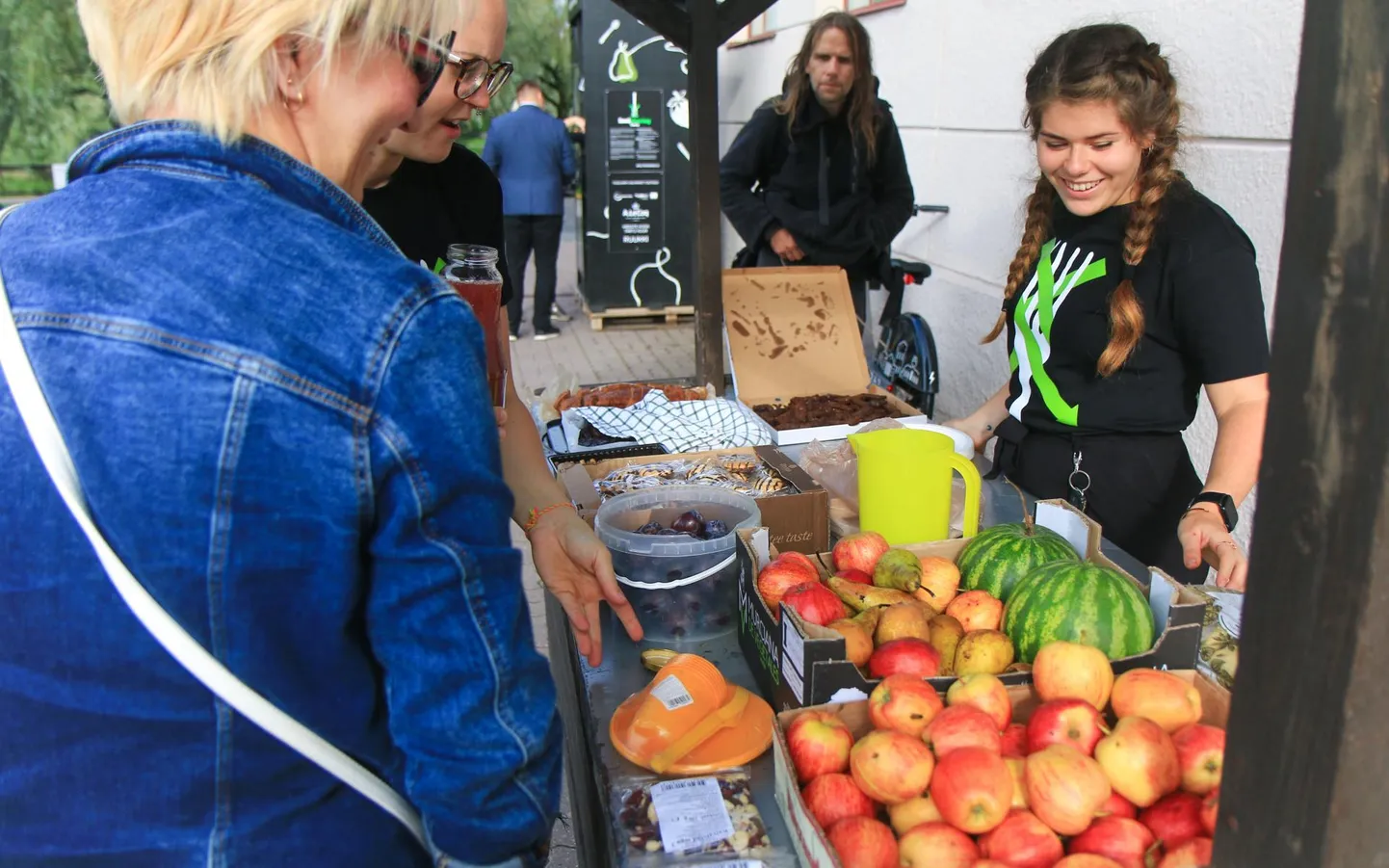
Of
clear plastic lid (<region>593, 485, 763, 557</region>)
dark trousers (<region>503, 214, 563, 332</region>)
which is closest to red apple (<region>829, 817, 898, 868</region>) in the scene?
clear plastic lid (<region>593, 485, 763, 557</region>)

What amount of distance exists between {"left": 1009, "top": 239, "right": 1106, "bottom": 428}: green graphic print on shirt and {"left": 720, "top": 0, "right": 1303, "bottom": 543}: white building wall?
42 centimetres

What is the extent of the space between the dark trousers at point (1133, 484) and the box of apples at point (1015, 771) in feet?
3.27

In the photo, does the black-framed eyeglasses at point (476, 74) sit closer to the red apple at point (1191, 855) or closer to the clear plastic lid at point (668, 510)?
the clear plastic lid at point (668, 510)

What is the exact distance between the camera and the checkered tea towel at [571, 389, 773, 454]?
274 centimetres

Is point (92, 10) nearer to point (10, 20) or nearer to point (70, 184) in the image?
point (70, 184)

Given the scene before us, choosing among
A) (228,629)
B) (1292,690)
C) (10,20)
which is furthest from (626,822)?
(10,20)

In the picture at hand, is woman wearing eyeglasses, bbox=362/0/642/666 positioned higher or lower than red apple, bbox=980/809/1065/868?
higher

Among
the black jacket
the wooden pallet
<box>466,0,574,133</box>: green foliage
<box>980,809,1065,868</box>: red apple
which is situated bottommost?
the wooden pallet

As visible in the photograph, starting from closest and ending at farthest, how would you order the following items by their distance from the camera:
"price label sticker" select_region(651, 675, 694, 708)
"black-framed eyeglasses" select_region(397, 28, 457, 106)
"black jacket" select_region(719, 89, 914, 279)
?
"black-framed eyeglasses" select_region(397, 28, 457, 106)
"price label sticker" select_region(651, 675, 694, 708)
"black jacket" select_region(719, 89, 914, 279)

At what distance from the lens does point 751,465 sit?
90.7 inches

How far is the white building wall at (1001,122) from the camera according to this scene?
3.43 metres

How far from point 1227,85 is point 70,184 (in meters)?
3.76

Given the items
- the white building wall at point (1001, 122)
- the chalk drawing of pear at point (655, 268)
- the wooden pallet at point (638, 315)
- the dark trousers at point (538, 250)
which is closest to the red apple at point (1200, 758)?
the white building wall at point (1001, 122)

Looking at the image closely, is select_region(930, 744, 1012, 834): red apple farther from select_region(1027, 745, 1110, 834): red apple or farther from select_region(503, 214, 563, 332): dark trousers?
select_region(503, 214, 563, 332): dark trousers
